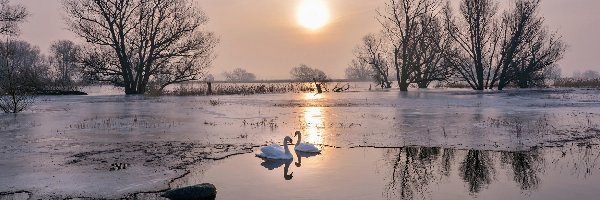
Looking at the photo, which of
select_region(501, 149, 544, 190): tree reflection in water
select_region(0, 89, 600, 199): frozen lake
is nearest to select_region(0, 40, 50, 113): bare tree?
select_region(0, 89, 600, 199): frozen lake

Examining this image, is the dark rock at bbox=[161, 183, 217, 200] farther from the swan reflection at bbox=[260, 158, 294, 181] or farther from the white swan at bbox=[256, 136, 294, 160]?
the white swan at bbox=[256, 136, 294, 160]

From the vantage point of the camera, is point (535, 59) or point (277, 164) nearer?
point (277, 164)

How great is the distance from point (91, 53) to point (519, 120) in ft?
118

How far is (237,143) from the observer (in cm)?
1523

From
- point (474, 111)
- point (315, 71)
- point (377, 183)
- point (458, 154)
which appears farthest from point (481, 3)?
point (315, 71)

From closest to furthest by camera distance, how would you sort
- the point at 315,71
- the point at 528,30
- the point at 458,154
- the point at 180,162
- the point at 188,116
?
1. the point at 180,162
2. the point at 458,154
3. the point at 188,116
4. the point at 528,30
5. the point at 315,71

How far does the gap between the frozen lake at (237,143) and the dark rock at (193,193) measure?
0.30 m

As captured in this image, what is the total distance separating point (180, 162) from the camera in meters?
12.0

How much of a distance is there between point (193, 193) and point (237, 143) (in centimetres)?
651

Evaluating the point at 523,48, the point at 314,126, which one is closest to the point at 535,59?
the point at 523,48

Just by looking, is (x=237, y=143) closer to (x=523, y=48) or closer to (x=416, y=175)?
(x=416, y=175)

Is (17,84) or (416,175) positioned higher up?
(17,84)

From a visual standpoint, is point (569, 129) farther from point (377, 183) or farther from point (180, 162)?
point (180, 162)

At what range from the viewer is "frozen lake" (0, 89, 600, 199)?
10.0m
